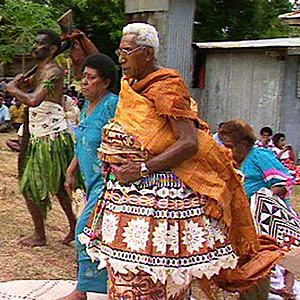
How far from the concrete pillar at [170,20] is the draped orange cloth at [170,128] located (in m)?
1.39

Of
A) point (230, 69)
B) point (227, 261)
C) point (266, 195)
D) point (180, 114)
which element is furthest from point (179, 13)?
point (230, 69)

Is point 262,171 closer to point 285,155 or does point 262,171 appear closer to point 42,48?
point 42,48

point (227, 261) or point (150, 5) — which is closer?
point (227, 261)

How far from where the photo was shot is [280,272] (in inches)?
177

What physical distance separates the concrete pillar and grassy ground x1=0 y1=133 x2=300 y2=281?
1.83 metres

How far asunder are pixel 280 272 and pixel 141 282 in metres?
2.10

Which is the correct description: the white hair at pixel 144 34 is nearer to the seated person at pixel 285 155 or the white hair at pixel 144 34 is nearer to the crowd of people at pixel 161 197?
the crowd of people at pixel 161 197

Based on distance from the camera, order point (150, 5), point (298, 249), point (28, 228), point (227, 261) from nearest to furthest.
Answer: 1. point (227, 261)
2. point (298, 249)
3. point (150, 5)
4. point (28, 228)

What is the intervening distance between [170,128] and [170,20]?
1.64 metres

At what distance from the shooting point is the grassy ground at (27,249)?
452cm

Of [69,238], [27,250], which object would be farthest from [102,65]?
[69,238]

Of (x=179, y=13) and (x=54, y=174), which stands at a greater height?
(x=179, y=13)

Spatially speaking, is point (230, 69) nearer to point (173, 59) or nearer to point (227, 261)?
point (173, 59)

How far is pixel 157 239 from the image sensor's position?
263 cm
